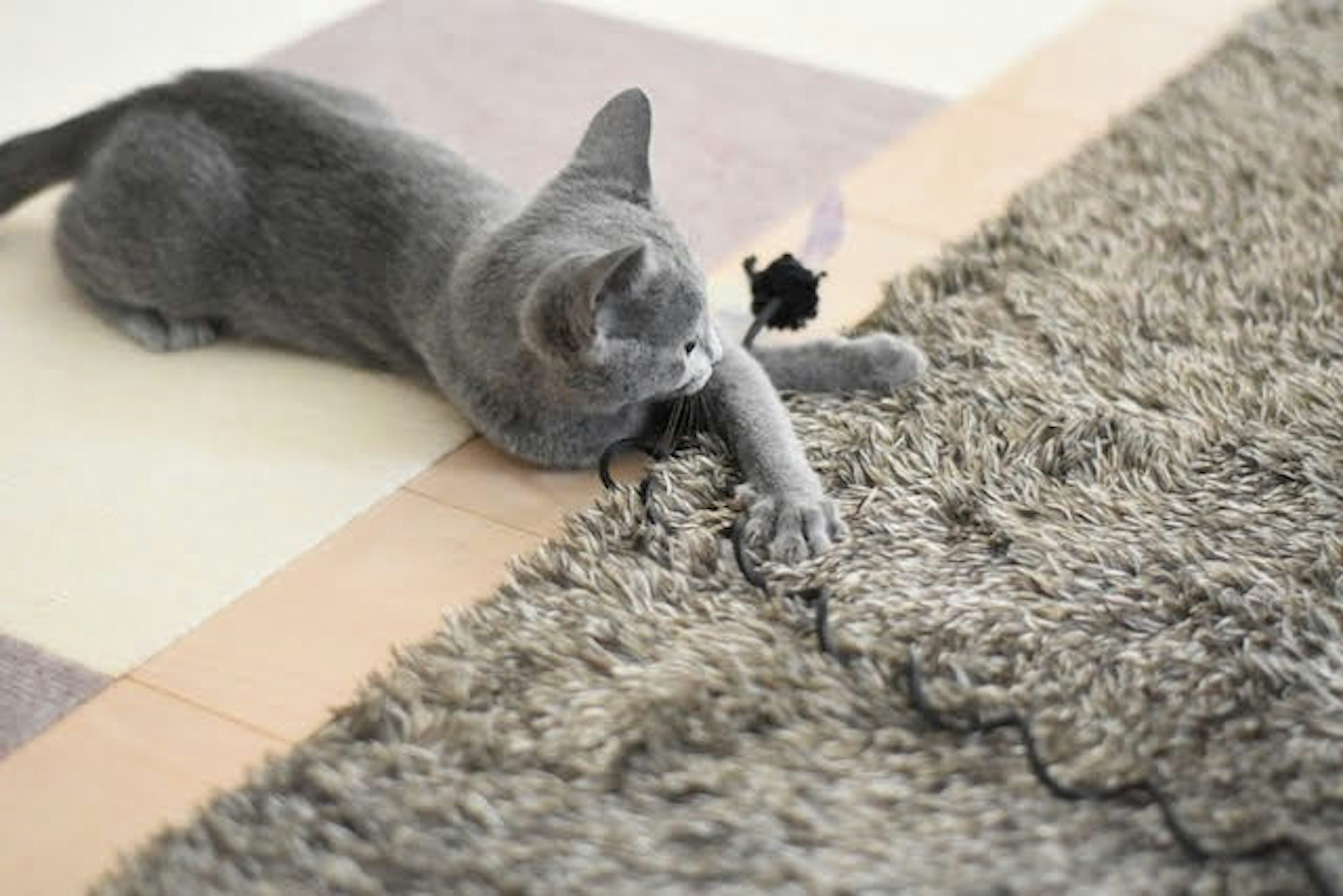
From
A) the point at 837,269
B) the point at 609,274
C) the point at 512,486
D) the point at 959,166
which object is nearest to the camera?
the point at 609,274

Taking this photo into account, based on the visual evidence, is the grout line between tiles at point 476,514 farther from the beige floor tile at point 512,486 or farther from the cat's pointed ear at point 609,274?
the cat's pointed ear at point 609,274

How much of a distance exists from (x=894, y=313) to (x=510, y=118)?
0.77 meters

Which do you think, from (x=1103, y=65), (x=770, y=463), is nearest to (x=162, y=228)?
(x=770, y=463)

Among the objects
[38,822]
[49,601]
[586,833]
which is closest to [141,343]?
[49,601]

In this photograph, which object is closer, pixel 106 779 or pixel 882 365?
pixel 106 779

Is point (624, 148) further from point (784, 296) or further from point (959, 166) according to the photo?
point (959, 166)

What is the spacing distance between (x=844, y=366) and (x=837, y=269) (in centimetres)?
36

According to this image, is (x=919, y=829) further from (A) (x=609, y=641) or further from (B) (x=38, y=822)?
(B) (x=38, y=822)

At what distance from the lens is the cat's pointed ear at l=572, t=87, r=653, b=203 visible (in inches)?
71.4

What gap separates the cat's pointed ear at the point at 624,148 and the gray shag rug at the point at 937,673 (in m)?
0.27

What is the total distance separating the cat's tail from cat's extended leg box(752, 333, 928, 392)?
816 mm

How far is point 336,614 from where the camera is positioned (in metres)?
1.64

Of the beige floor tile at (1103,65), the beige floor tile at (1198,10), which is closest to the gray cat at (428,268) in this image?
the beige floor tile at (1103,65)

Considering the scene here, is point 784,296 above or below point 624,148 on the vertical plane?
below
